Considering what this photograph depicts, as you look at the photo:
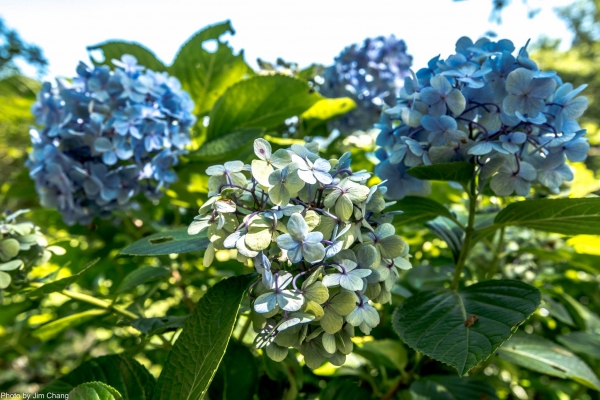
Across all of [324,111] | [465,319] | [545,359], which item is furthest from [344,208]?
[324,111]

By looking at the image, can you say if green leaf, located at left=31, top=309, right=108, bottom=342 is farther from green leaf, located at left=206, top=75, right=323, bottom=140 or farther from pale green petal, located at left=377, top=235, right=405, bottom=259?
pale green petal, located at left=377, top=235, right=405, bottom=259

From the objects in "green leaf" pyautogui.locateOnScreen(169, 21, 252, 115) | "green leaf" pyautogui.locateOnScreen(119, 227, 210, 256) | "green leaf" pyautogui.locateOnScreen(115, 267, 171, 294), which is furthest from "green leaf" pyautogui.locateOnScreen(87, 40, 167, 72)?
"green leaf" pyautogui.locateOnScreen(119, 227, 210, 256)

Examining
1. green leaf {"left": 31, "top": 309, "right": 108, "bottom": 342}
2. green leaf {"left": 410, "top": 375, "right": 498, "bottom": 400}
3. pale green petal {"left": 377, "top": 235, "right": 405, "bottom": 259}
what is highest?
pale green petal {"left": 377, "top": 235, "right": 405, "bottom": 259}

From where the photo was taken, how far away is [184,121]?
122 centimetres

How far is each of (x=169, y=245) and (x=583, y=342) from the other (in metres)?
1.11

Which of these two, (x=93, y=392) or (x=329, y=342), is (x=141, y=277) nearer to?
(x=93, y=392)

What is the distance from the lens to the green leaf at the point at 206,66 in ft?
4.62

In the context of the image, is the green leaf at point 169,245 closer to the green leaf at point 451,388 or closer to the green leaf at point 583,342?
the green leaf at point 451,388

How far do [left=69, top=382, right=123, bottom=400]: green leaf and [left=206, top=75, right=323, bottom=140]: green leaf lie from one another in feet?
2.49

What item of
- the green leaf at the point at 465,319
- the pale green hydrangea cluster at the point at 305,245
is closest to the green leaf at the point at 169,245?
the pale green hydrangea cluster at the point at 305,245

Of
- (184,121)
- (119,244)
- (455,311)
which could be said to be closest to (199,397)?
(455,311)

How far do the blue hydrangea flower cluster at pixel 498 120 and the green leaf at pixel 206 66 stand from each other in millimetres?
803

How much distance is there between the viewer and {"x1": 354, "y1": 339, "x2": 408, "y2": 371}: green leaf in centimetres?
95

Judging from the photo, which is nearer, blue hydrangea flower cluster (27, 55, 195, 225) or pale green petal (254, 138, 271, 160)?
pale green petal (254, 138, 271, 160)
